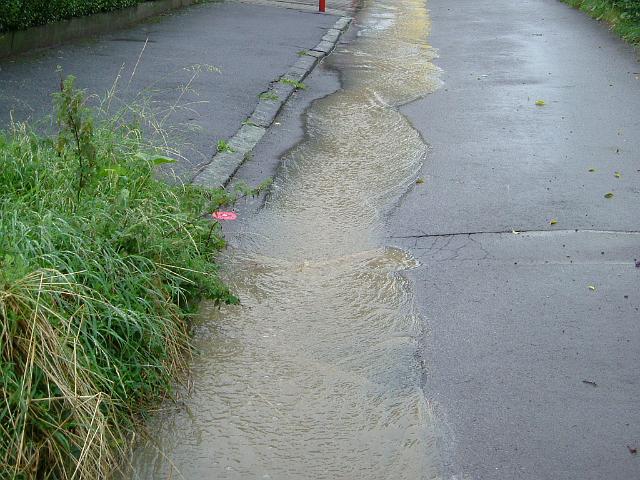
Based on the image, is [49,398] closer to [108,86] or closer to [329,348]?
[329,348]

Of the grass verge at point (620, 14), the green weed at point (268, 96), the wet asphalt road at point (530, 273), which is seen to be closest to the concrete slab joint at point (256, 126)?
the green weed at point (268, 96)

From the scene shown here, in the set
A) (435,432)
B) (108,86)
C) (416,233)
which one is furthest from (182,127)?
(435,432)

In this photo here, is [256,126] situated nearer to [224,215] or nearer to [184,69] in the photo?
[184,69]

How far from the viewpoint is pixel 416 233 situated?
20.5ft

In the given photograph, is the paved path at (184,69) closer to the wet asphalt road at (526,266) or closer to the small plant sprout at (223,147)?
the small plant sprout at (223,147)

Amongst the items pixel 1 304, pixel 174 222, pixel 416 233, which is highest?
pixel 1 304

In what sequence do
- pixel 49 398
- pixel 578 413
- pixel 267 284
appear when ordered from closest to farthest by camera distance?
pixel 49 398 < pixel 578 413 < pixel 267 284

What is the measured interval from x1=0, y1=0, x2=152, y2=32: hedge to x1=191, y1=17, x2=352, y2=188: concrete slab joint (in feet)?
8.99

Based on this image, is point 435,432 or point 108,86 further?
point 108,86

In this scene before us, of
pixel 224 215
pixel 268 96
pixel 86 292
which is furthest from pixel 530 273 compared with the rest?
pixel 268 96

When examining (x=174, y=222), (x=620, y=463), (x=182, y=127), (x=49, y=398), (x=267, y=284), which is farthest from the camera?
(x=182, y=127)

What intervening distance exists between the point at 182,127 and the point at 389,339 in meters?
3.79

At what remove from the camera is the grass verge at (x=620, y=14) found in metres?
14.2

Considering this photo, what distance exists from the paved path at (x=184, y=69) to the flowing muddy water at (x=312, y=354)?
3.34 ft
